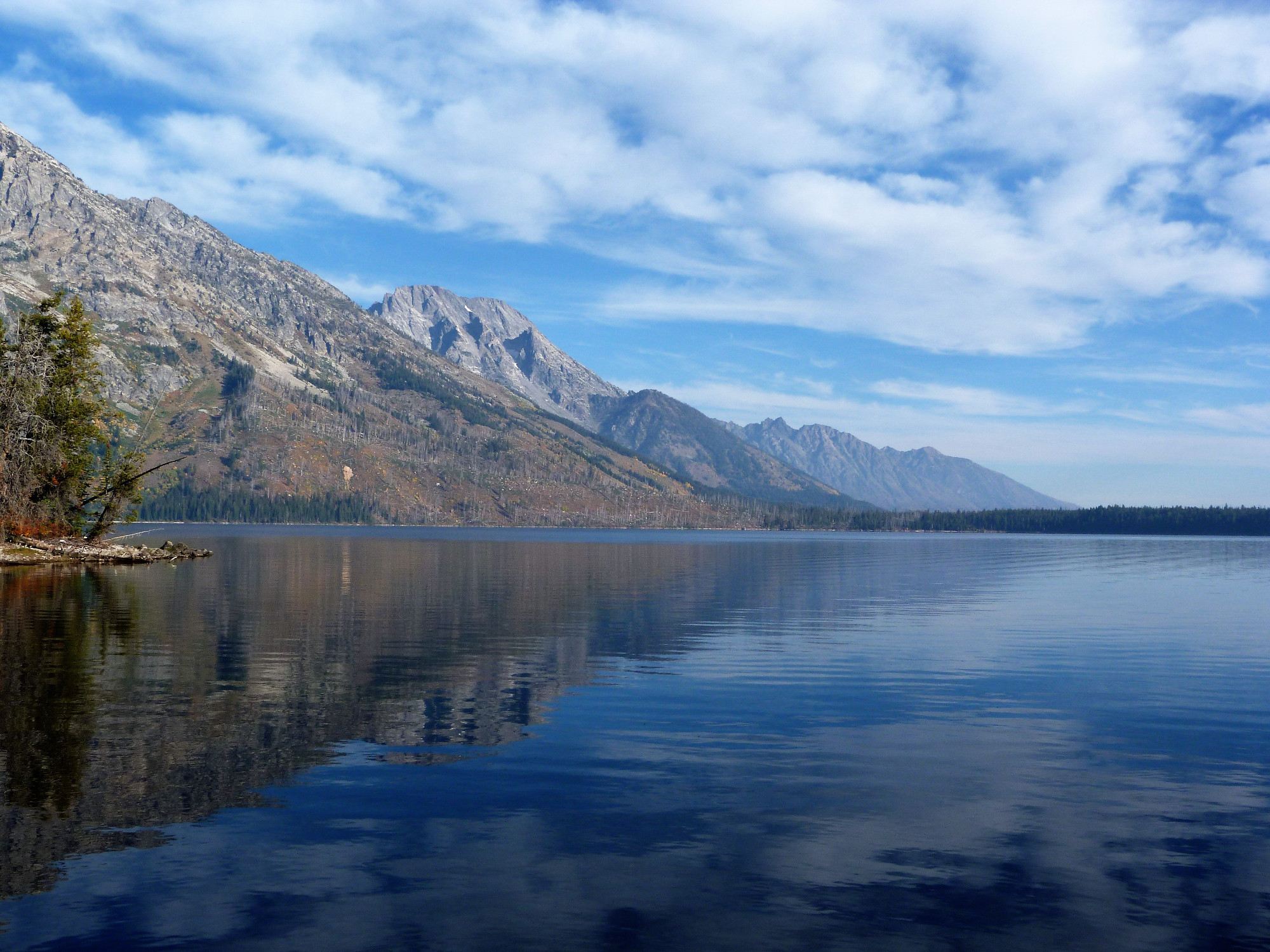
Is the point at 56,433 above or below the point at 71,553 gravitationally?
above

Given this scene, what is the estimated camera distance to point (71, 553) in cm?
A: 9981

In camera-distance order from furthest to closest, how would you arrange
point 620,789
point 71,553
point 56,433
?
1. point 71,553
2. point 56,433
3. point 620,789

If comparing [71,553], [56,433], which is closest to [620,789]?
[56,433]

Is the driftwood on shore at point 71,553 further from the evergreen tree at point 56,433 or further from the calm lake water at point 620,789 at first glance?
the calm lake water at point 620,789

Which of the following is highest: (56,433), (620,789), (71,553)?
(56,433)

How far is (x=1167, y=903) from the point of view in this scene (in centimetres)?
1520

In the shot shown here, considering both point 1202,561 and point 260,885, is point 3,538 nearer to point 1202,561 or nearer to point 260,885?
point 260,885

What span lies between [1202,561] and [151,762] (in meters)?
175

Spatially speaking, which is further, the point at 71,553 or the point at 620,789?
the point at 71,553

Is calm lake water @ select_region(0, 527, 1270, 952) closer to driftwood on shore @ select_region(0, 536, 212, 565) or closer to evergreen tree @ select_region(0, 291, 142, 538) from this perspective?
evergreen tree @ select_region(0, 291, 142, 538)

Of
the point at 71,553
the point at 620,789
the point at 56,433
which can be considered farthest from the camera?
the point at 71,553

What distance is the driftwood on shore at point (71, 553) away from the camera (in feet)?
299

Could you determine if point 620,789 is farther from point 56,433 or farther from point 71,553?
point 71,553

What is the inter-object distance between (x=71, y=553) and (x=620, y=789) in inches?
3949
